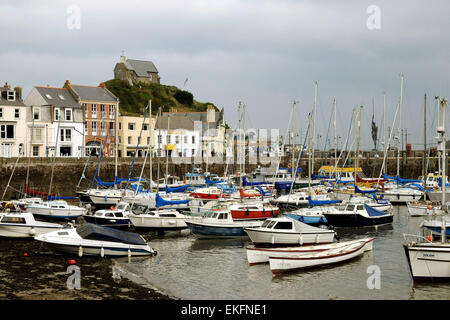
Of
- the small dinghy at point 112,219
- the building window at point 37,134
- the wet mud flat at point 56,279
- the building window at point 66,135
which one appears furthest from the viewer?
the building window at point 66,135

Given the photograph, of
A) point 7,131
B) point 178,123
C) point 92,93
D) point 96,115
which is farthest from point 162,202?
point 178,123

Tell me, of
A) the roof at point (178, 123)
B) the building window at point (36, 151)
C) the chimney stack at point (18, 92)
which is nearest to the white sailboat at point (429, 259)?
the building window at point (36, 151)

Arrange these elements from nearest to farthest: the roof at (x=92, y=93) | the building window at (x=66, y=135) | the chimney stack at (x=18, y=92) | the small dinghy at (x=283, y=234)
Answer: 1. the small dinghy at (x=283, y=234)
2. the chimney stack at (x=18, y=92)
3. the building window at (x=66, y=135)
4. the roof at (x=92, y=93)

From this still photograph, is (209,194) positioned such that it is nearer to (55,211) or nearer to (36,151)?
(55,211)

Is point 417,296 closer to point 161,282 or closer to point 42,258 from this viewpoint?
point 161,282

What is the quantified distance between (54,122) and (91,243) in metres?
47.3

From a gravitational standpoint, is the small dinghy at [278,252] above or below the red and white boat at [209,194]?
below

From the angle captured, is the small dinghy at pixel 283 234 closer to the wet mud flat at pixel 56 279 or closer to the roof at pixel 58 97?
the wet mud flat at pixel 56 279

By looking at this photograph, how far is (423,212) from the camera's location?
4369cm

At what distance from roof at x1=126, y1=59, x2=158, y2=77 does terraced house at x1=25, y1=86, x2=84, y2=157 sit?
61.4 metres

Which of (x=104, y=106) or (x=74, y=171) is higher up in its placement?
(x=104, y=106)

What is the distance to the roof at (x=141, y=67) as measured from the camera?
13688cm
